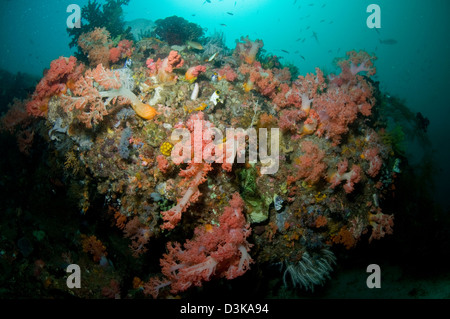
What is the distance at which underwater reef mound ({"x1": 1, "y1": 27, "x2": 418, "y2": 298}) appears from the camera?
3.37 meters

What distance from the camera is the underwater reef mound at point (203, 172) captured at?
3373mm

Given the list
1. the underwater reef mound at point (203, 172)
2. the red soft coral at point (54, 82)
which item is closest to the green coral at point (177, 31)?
the underwater reef mound at point (203, 172)

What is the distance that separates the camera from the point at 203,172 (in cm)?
330

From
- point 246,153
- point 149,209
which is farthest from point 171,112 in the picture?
point 149,209

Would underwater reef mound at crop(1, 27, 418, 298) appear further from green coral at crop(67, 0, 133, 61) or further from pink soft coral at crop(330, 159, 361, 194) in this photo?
green coral at crop(67, 0, 133, 61)

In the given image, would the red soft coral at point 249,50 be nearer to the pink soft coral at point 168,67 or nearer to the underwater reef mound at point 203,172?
the underwater reef mound at point 203,172

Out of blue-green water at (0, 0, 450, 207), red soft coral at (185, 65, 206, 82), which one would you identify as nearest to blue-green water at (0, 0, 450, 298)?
blue-green water at (0, 0, 450, 207)

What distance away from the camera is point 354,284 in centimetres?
561

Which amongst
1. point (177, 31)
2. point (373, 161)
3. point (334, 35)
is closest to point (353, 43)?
point (334, 35)

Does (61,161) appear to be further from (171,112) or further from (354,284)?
(354,284)

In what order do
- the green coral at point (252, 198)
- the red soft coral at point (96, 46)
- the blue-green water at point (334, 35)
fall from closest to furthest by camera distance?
the green coral at point (252, 198) < the red soft coral at point (96, 46) < the blue-green water at point (334, 35)

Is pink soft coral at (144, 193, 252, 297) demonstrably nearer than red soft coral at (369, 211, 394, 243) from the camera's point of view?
Yes

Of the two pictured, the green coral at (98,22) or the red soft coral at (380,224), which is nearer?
the red soft coral at (380,224)

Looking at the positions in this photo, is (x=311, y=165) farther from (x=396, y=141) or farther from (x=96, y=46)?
(x=96, y=46)
